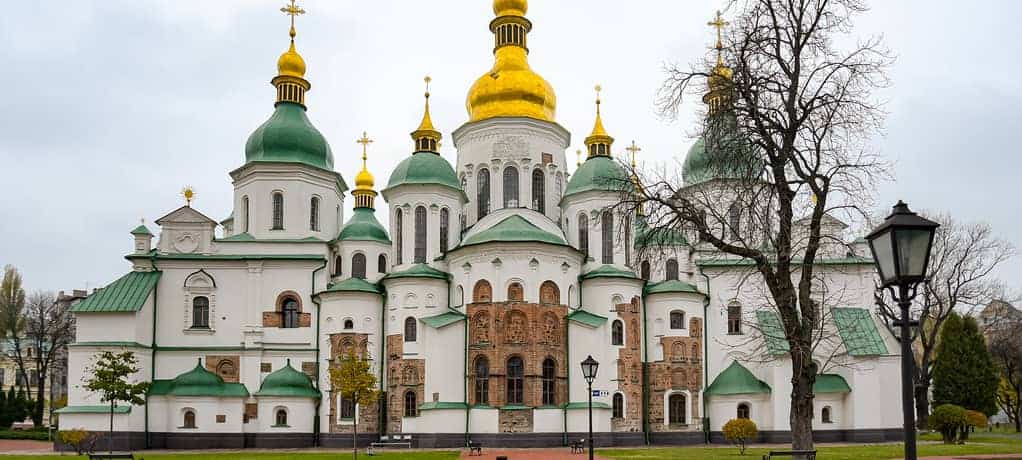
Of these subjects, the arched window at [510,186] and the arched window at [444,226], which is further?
the arched window at [510,186]

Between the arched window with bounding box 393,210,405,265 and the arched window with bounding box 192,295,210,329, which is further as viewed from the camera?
the arched window with bounding box 393,210,405,265

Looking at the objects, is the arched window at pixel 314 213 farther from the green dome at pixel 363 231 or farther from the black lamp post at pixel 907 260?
the black lamp post at pixel 907 260

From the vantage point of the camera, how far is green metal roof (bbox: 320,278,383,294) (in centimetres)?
4300

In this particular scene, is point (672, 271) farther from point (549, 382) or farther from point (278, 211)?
point (278, 211)

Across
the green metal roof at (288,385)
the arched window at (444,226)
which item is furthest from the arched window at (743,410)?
the green metal roof at (288,385)

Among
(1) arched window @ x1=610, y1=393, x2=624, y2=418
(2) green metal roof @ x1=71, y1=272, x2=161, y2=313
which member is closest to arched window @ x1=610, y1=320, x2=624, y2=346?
(1) arched window @ x1=610, y1=393, x2=624, y2=418

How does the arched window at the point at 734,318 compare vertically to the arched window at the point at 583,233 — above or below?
below

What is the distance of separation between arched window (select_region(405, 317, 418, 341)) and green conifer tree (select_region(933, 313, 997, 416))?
25.8 metres

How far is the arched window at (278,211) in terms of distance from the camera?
4584 centimetres

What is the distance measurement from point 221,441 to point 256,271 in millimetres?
7936

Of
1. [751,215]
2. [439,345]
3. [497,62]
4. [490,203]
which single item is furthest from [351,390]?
[497,62]

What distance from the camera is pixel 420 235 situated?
4534 centimetres

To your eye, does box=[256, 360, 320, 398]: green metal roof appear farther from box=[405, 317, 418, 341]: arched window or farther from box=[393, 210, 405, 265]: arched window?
box=[393, 210, 405, 265]: arched window

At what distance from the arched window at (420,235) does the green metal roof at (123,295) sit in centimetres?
1202
